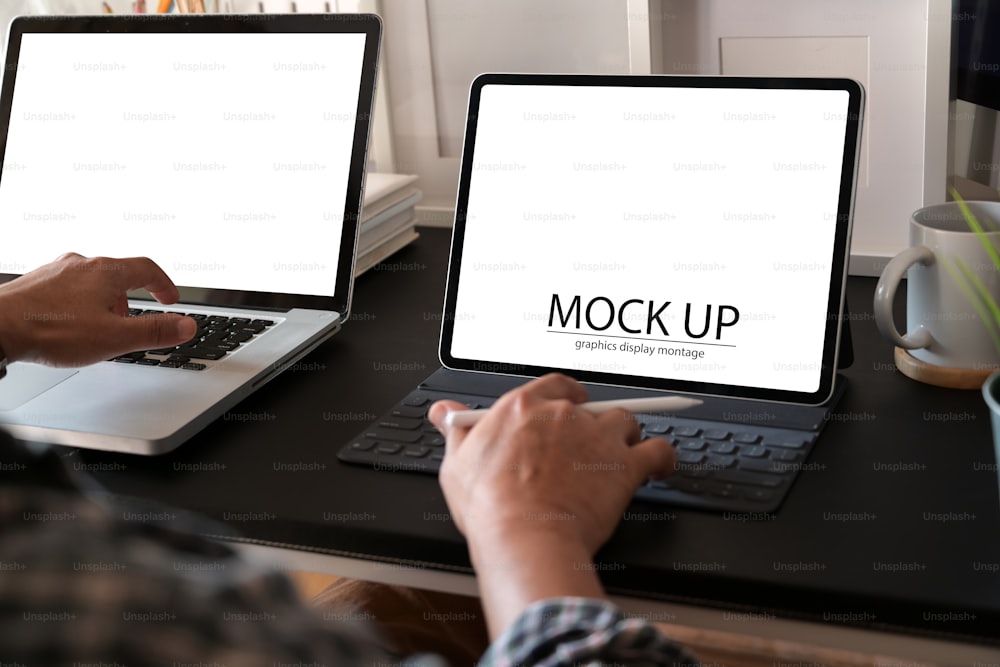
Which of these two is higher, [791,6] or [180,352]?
[791,6]

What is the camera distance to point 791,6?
48.4 inches

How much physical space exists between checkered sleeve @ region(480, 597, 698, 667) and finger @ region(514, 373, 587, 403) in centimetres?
23

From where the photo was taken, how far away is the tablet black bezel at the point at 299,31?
1124 mm

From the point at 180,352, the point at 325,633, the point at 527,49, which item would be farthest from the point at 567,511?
the point at 527,49

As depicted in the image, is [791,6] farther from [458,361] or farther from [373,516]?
[373,516]

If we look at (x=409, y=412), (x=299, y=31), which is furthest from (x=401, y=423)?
(x=299, y=31)

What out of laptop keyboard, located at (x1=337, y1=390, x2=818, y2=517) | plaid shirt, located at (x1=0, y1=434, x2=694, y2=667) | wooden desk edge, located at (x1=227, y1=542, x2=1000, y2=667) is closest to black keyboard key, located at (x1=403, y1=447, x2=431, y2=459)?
laptop keyboard, located at (x1=337, y1=390, x2=818, y2=517)

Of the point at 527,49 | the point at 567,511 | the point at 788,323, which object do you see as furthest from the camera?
the point at 527,49

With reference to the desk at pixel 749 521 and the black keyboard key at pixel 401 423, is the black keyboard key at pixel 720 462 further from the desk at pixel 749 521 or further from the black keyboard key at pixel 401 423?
the black keyboard key at pixel 401 423

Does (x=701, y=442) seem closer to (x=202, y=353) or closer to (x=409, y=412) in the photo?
(x=409, y=412)

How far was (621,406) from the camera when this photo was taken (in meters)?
0.83

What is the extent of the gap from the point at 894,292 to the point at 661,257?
21 cm

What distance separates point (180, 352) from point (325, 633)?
0.63 m

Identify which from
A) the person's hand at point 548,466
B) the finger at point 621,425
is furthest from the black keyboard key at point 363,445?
the finger at point 621,425
